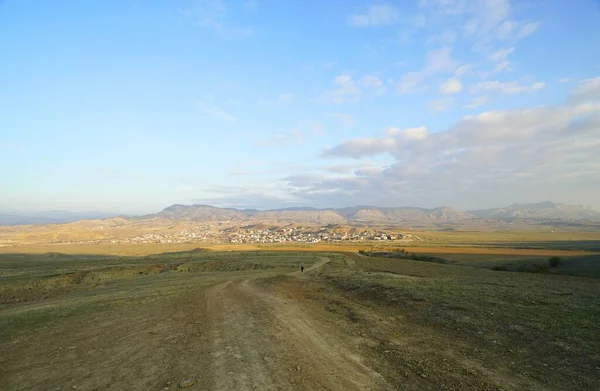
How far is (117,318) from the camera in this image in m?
15.5

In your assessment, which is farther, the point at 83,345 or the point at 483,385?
the point at 83,345

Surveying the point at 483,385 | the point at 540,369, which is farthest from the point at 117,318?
the point at 540,369

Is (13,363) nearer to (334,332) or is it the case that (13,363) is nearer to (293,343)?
(293,343)

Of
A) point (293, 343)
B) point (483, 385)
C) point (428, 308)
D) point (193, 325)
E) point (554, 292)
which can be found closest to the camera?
point (483, 385)

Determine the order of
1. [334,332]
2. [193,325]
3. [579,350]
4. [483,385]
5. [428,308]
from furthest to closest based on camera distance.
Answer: [428,308] → [193,325] → [334,332] → [579,350] → [483,385]

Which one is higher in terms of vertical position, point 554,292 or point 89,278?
point 554,292

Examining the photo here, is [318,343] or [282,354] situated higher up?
[282,354]

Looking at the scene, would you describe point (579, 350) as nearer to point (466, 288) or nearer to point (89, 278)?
point (466, 288)

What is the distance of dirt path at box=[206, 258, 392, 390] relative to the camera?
785 centimetres

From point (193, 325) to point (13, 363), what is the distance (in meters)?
5.51

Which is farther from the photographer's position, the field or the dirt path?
the field

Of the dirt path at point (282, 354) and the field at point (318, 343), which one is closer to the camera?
the dirt path at point (282, 354)

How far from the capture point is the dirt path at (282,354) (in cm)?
785

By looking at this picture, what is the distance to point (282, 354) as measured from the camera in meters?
9.77
